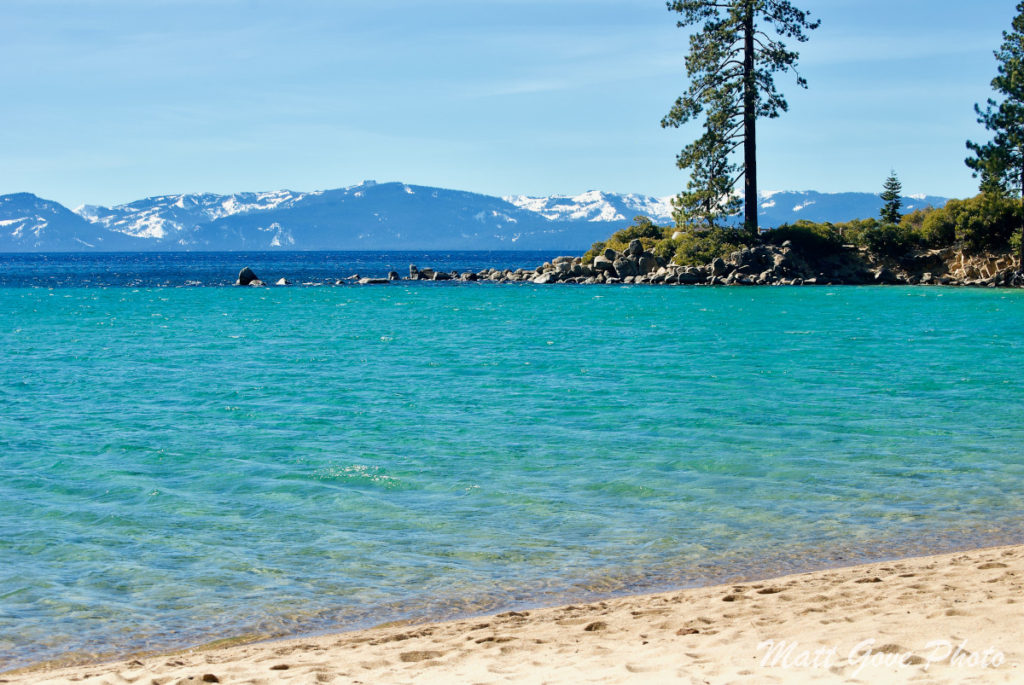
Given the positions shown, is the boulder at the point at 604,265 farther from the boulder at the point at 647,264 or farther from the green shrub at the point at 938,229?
the green shrub at the point at 938,229

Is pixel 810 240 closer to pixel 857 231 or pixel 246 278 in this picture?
pixel 857 231

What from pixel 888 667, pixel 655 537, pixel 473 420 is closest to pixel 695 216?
pixel 473 420

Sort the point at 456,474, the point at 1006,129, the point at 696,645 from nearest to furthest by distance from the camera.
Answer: the point at 696,645
the point at 456,474
the point at 1006,129

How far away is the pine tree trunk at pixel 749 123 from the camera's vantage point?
65250 mm

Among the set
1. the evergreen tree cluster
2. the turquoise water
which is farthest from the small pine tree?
the turquoise water

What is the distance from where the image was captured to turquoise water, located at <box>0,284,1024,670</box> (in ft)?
31.7

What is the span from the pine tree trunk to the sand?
60862 mm

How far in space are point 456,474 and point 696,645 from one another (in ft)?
25.5

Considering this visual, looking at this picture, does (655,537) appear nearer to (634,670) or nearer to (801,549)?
(801,549)

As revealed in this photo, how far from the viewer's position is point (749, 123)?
6719cm

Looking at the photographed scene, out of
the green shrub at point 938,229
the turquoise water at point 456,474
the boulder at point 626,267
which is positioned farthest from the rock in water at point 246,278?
the green shrub at point 938,229

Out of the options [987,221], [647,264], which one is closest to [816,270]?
[987,221]

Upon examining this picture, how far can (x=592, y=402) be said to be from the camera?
21.1 m

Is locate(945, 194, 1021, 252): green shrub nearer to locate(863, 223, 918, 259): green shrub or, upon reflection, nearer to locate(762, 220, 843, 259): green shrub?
locate(863, 223, 918, 259): green shrub
